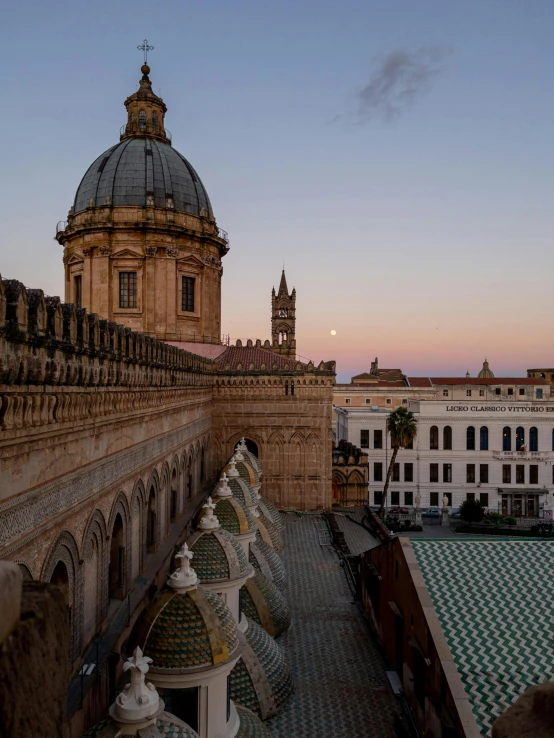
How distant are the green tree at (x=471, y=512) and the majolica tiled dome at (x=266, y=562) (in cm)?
2712

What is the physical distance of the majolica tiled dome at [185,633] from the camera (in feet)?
22.5

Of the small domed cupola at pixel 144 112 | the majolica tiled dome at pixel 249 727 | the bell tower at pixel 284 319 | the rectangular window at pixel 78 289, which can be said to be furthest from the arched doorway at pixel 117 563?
the bell tower at pixel 284 319

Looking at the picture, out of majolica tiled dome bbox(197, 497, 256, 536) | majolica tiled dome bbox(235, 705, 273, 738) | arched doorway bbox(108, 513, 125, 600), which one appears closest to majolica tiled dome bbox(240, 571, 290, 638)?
majolica tiled dome bbox(197, 497, 256, 536)

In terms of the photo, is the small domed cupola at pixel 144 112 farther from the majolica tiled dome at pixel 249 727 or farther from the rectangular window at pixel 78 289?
the majolica tiled dome at pixel 249 727

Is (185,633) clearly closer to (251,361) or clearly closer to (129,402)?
(129,402)

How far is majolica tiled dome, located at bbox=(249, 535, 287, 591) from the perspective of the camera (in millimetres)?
13470

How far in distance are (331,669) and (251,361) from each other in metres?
19.3

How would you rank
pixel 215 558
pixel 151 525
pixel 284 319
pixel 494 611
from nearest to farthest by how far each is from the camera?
pixel 494 611
pixel 215 558
pixel 151 525
pixel 284 319

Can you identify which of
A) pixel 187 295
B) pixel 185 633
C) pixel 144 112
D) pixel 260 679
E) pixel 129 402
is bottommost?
pixel 260 679

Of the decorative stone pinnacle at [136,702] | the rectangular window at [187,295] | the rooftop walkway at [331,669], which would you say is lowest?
the rooftop walkway at [331,669]

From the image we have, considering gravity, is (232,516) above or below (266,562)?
above

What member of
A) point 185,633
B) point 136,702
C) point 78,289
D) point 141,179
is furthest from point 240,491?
Result: point 141,179

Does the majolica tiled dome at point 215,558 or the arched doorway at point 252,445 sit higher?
the majolica tiled dome at point 215,558

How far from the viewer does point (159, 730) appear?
498 centimetres
